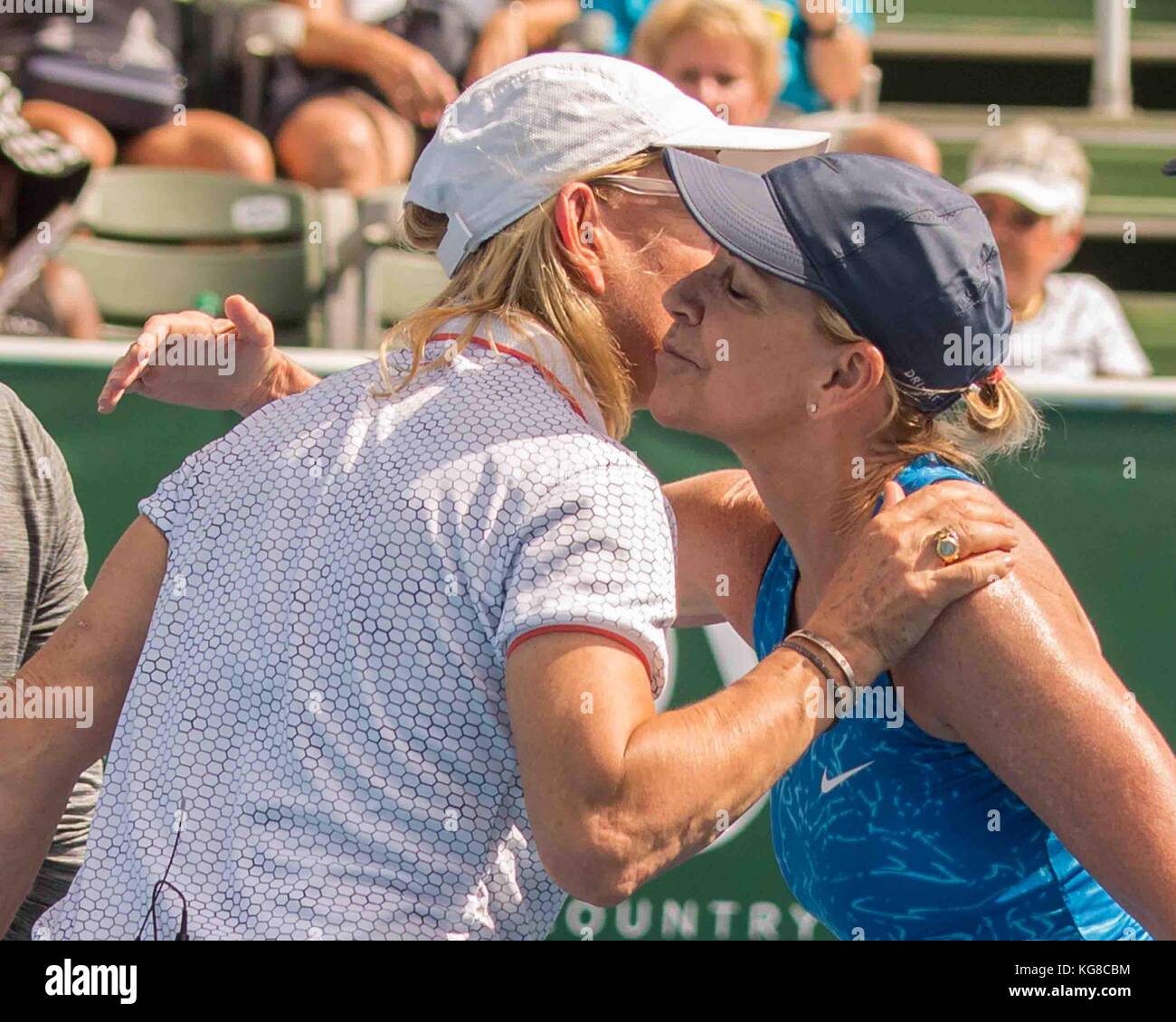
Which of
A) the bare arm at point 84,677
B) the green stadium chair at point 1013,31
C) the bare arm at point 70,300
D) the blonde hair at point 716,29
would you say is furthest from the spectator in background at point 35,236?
the green stadium chair at point 1013,31

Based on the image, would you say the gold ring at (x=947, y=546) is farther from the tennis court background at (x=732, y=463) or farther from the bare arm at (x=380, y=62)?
the bare arm at (x=380, y=62)

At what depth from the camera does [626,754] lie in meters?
1.33

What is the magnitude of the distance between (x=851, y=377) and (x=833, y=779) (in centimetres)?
45

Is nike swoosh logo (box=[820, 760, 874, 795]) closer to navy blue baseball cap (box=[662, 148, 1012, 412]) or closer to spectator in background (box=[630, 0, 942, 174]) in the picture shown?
navy blue baseball cap (box=[662, 148, 1012, 412])

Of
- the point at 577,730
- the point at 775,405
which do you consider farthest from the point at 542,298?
the point at 577,730

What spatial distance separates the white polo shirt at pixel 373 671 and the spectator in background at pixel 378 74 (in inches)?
134

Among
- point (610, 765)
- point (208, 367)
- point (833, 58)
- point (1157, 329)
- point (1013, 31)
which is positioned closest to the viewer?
point (610, 765)

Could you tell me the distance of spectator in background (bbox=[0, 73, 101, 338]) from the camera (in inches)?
153

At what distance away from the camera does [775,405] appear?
6.07 ft

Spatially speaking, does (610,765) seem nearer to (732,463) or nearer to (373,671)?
(373,671)

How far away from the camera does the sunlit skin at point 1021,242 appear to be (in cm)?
461

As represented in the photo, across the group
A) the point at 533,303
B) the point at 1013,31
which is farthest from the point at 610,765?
the point at 1013,31
